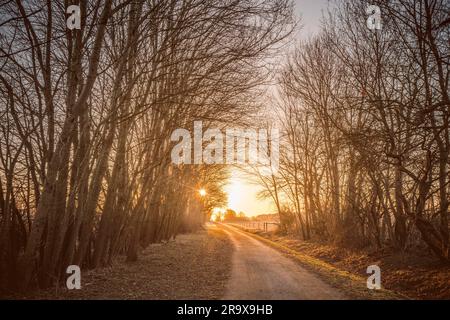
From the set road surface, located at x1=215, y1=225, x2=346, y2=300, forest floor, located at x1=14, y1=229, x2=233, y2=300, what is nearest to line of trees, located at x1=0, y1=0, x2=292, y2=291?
forest floor, located at x1=14, y1=229, x2=233, y2=300

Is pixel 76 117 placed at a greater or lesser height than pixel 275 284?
greater

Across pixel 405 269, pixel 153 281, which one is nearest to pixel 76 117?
pixel 153 281

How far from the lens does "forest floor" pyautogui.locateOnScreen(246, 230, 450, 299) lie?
→ 282 inches

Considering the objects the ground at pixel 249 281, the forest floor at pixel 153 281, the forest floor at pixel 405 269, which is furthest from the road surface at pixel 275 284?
the forest floor at pixel 405 269

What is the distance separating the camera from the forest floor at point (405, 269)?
716 centimetres

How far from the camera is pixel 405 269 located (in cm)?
884

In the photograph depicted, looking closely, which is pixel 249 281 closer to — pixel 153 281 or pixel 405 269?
pixel 153 281

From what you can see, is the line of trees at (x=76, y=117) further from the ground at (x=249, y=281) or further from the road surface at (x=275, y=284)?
the road surface at (x=275, y=284)

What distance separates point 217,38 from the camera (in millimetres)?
8039

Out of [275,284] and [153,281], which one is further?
[153,281]

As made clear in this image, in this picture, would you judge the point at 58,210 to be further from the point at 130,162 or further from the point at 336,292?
the point at 336,292
